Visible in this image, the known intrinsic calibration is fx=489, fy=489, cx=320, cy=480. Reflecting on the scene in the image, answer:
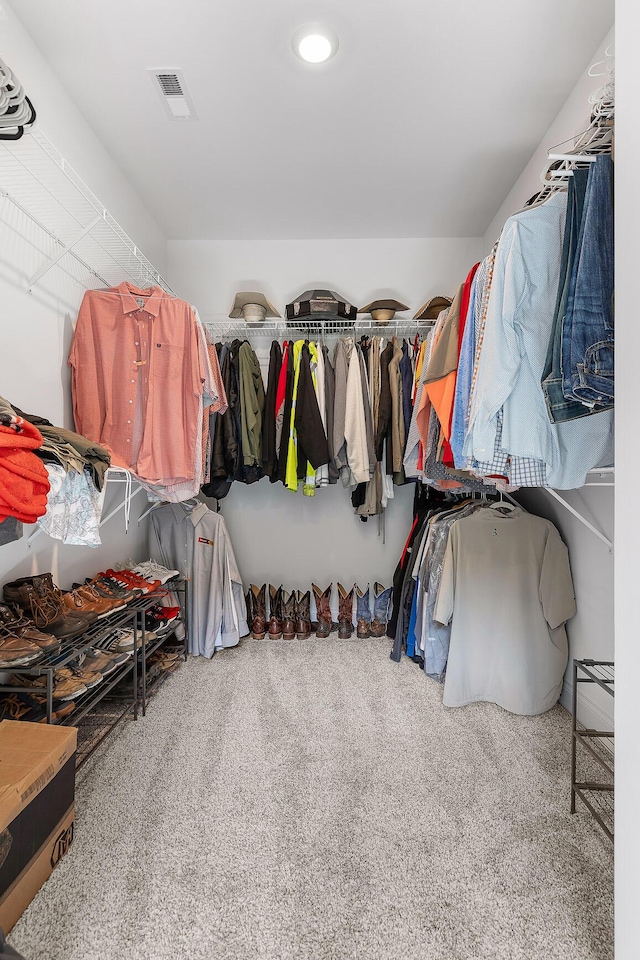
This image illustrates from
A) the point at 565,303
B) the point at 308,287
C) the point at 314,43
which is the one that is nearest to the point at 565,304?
the point at 565,303

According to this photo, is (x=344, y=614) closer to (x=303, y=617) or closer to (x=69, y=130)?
(x=303, y=617)

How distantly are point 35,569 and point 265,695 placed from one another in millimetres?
1207

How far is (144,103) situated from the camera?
7.00 ft

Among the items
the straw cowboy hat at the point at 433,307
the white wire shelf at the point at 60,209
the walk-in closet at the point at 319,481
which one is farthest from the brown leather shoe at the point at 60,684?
the straw cowboy hat at the point at 433,307

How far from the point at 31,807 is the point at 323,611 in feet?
7.14

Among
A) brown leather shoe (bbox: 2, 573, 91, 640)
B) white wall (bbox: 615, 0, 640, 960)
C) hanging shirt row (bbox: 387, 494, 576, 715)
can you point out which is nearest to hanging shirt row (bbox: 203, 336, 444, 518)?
hanging shirt row (bbox: 387, 494, 576, 715)

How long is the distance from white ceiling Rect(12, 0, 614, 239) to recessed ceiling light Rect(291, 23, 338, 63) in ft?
0.09

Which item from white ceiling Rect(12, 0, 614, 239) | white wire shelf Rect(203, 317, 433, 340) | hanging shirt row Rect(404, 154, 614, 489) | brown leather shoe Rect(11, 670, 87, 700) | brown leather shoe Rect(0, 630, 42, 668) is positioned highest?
white ceiling Rect(12, 0, 614, 239)

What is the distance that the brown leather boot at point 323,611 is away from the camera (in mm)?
3209

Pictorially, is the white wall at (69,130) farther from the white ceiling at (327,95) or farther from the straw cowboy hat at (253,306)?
the straw cowboy hat at (253,306)

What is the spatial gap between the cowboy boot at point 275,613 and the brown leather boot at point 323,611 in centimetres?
25

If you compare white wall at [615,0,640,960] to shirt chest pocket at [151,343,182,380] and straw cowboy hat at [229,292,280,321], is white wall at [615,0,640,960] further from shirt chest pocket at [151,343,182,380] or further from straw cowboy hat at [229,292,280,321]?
straw cowboy hat at [229,292,280,321]

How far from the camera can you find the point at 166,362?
224 cm

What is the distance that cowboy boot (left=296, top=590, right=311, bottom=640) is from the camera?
3189 millimetres
